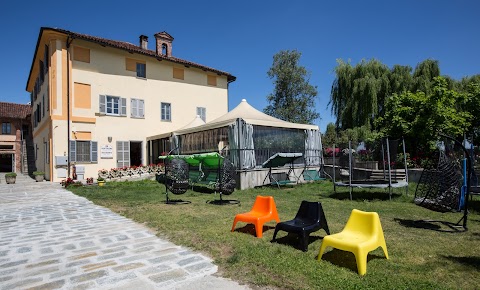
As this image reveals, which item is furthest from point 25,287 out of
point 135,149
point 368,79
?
point 368,79

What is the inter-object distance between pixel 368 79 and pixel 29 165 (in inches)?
1193

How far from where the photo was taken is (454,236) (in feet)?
15.7

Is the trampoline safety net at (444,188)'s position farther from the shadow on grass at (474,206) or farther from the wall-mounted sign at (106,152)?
the wall-mounted sign at (106,152)

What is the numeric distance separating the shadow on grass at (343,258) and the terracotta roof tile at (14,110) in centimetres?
3533

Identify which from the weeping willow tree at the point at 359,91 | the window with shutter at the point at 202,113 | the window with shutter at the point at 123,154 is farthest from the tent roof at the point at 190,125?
the weeping willow tree at the point at 359,91

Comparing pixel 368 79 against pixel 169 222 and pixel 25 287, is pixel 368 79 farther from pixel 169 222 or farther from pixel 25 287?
pixel 25 287

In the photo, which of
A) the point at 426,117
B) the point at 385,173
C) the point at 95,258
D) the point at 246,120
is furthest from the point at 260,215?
the point at 426,117

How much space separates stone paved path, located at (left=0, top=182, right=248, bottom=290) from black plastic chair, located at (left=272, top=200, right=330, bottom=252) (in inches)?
47.3

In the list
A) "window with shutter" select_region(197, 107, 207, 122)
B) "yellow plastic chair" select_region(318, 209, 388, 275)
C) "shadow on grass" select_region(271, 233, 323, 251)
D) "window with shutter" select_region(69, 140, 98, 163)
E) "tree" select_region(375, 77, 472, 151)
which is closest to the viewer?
"yellow plastic chair" select_region(318, 209, 388, 275)

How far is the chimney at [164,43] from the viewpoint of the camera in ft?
74.7

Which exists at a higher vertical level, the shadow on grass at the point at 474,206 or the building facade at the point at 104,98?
the building facade at the point at 104,98

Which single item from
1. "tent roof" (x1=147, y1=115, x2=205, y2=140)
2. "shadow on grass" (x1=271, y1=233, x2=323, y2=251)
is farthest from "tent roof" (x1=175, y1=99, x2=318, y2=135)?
"shadow on grass" (x1=271, y1=233, x2=323, y2=251)

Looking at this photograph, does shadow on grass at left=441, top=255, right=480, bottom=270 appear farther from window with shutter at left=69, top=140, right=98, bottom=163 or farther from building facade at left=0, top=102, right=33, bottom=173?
building facade at left=0, top=102, right=33, bottom=173

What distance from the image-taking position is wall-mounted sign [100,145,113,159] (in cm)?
1819
